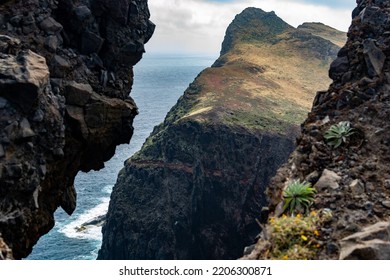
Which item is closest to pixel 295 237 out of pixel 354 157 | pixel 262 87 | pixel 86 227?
pixel 354 157

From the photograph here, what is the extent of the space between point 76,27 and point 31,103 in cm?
1088

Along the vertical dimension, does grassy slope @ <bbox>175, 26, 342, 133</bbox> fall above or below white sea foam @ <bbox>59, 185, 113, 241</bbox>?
above

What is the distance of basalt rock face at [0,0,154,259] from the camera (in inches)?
914

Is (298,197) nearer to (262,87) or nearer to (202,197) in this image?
(202,197)

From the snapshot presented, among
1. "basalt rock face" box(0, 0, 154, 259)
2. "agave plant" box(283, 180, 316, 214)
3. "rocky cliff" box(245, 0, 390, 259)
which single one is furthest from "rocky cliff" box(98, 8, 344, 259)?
"agave plant" box(283, 180, 316, 214)

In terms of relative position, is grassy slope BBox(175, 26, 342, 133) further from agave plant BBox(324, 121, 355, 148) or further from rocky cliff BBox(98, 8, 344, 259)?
agave plant BBox(324, 121, 355, 148)

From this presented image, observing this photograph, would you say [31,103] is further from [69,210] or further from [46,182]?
[69,210]

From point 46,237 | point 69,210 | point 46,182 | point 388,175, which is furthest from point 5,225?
point 46,237

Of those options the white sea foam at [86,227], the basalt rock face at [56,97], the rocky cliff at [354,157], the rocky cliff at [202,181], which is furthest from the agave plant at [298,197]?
the white sea foam at [86,227]

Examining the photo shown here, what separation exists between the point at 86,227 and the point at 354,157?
9805 cm

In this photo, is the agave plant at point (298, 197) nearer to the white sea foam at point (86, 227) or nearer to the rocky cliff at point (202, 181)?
the rocky cliff at point (202, 181)

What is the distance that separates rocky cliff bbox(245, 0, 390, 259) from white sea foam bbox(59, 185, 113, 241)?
90005mm

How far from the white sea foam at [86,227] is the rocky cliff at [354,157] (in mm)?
90005

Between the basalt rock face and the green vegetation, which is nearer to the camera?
the green vegetation
